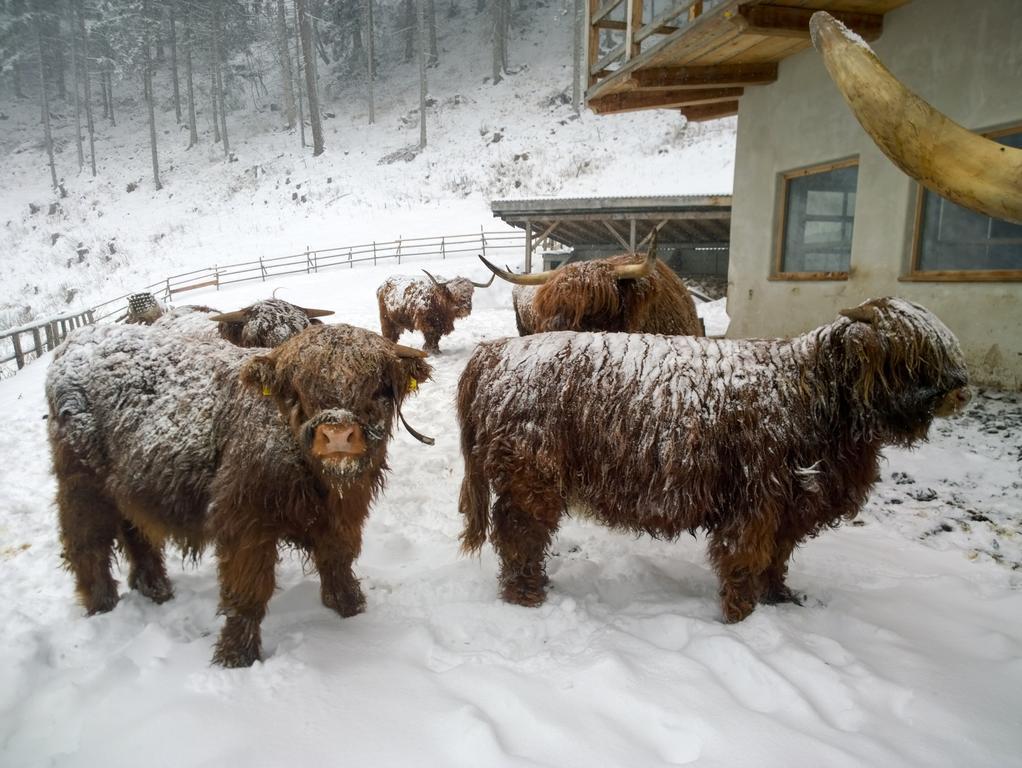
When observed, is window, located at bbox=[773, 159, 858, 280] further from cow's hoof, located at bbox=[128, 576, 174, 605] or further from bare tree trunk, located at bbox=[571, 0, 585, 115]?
bare tree trunk, located at bbox=[571, 0, 585, 115]

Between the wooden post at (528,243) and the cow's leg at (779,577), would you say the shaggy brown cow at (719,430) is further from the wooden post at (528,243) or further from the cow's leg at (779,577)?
the wooden post at (528,243)

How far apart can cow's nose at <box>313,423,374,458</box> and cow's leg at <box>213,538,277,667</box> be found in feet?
2.14

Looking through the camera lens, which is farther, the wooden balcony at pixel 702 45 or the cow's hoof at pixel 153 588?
the wooden balcony at pixel 702 45

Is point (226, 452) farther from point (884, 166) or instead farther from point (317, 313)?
point (884, 166)

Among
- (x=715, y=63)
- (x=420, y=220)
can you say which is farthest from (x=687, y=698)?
(x=420, y=220)

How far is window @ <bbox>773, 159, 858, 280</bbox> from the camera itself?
6.25m

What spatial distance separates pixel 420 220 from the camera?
84.5 feet

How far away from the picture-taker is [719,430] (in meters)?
2.50

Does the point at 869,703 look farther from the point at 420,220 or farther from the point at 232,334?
the point at 420,220

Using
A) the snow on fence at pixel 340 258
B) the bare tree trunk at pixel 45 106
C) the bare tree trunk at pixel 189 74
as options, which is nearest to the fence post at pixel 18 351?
the snow on fence at pixel 340 258

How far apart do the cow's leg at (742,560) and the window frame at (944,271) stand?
155 inches

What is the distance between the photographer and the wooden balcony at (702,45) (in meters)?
5.30

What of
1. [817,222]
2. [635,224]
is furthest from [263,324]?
[635,224]

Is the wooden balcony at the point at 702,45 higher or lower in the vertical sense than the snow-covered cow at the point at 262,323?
higher
